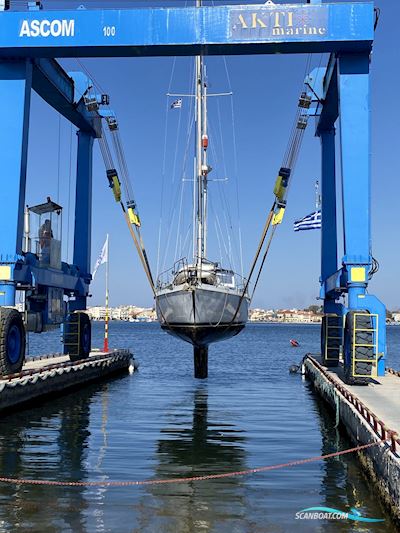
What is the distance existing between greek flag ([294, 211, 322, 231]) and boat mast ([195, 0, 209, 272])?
8.93m

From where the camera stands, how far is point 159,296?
2812 cm

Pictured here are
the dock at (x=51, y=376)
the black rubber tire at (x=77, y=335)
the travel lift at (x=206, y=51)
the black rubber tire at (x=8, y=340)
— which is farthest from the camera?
the black rubber tire at (x=77, y=335)

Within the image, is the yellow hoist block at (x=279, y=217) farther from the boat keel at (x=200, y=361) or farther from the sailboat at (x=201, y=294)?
the boat keel at (x=200, y=361)

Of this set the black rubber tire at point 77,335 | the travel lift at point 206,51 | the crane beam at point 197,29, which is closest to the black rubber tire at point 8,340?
the travel lift at point 206,51

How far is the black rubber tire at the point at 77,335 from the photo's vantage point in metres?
33.4

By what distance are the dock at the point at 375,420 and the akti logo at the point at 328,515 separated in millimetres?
552

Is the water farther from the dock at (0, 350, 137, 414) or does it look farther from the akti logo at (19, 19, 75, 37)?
the akti logo at (19, 19, 75, 37)

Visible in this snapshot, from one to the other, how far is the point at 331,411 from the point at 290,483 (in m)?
9.97

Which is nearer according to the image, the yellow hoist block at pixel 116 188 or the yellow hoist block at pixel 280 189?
the yellow hoist block at pixel 280 189

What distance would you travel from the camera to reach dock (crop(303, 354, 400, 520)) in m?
11.5

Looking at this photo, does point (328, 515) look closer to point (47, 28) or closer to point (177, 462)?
point (177, 462)

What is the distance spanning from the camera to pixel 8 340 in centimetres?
2334

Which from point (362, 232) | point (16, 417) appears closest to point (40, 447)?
point (16, 417)

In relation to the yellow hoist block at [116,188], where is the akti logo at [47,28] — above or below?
above
